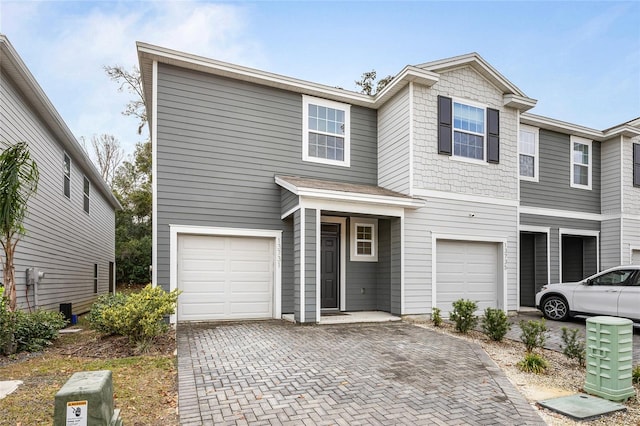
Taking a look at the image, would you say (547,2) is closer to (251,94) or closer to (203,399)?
(251,94)

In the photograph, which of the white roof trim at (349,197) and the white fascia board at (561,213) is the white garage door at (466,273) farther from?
the white fascia board at (561,213)

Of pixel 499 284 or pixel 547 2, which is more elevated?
pixel 547 2

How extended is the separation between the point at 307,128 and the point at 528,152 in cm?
720

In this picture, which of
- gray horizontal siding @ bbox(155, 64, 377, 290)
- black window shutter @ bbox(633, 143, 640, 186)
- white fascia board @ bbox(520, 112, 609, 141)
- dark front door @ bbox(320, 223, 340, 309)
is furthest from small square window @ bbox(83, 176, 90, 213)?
black window shutter @ bbox(633, 143, 640, 186)

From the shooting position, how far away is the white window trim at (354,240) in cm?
1019

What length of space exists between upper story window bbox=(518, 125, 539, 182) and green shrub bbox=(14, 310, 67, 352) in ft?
41.0

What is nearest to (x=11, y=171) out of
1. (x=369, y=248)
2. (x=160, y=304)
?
(x=160, y=304)

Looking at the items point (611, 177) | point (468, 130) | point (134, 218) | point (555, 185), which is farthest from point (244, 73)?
point (134, 218)

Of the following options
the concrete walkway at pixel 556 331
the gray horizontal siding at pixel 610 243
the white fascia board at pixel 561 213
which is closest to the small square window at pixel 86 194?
the concrete walkway at pixel 556 331

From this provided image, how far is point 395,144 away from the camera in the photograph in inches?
395

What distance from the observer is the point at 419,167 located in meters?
9.54

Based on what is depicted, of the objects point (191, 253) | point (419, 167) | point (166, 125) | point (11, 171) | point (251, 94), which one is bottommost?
point (191, 253)

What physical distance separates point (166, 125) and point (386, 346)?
6488 millimetres

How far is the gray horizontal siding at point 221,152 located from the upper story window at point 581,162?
28.2 feet
